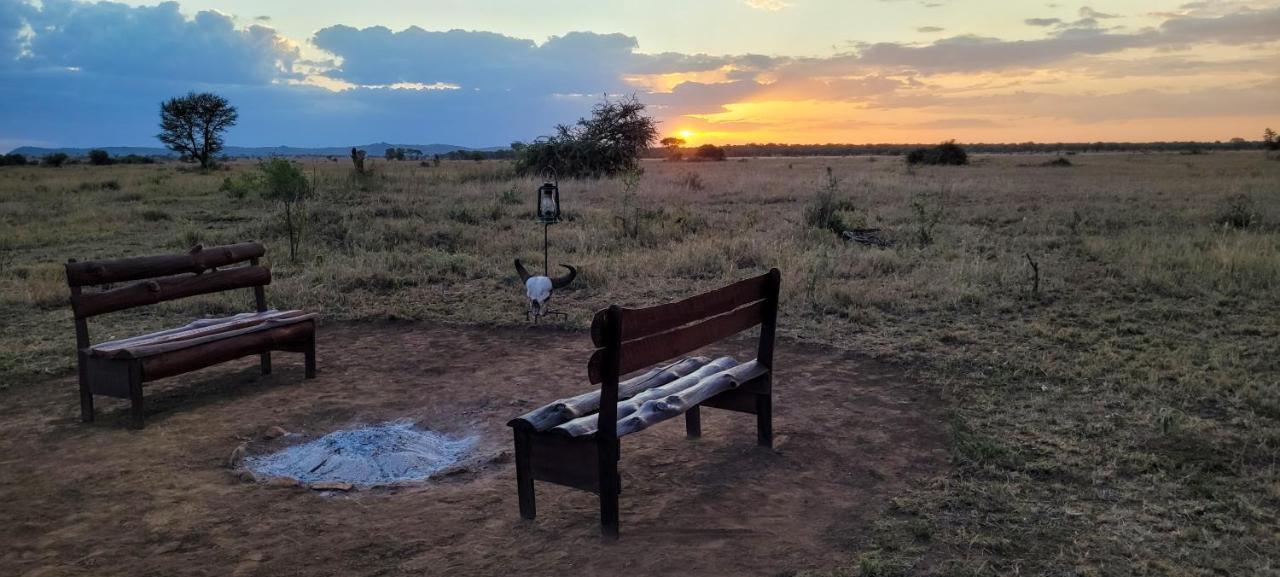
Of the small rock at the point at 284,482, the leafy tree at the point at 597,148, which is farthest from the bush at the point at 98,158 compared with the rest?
the small rock at the point at 284,482

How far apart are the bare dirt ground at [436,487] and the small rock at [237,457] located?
0.13ft

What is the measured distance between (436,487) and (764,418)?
1.94 m

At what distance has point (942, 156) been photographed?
4388 centimetres

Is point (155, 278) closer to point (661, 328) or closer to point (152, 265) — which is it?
point (152, 265)

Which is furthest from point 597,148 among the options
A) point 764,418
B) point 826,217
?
point 764,418

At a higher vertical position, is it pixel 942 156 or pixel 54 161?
pixel 54 161

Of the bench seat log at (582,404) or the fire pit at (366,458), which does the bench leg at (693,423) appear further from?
the fire pit at (366,458)

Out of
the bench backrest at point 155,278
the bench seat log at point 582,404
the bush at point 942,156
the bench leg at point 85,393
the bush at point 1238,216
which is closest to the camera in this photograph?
the bench seat log at point 582,404

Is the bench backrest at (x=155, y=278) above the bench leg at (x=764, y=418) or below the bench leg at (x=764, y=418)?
above

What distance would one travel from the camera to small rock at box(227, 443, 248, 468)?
191 inches

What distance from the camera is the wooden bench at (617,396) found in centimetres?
369

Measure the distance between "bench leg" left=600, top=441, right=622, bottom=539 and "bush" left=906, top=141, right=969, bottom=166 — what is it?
42.6 m

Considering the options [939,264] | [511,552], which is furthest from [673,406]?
[939,264]

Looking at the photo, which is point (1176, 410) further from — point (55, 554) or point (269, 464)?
point (55, 554)
